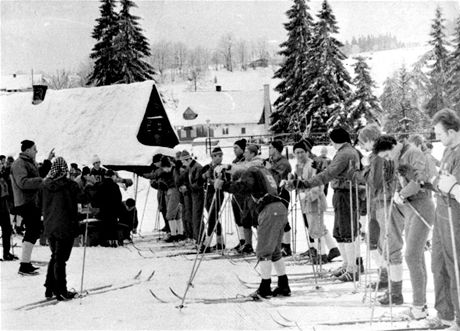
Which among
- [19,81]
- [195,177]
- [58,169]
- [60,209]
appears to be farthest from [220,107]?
[60,209]

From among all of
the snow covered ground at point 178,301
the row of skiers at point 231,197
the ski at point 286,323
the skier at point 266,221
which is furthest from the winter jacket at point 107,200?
the ski at point 286,323

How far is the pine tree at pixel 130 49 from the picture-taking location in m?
34.4

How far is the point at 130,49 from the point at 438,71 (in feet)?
67.6

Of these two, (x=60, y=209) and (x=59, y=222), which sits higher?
(x=60, y=209)

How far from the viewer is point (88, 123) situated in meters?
24.7

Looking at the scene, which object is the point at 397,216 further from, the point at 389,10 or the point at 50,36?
the point at 50,36

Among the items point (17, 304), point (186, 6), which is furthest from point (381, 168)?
point (186, 6)

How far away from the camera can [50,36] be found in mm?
14648

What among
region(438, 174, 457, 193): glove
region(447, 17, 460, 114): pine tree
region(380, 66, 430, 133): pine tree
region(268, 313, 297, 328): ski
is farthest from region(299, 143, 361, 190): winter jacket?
region(380, 66, 430, 133): pine tree

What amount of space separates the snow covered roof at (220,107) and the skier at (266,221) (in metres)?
53.4

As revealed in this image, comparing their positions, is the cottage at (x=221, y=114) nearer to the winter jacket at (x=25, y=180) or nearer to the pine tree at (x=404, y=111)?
the pine tree at (x=404, y=111)

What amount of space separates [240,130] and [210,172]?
50.5m

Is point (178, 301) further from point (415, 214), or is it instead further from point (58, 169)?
point (415, 214)

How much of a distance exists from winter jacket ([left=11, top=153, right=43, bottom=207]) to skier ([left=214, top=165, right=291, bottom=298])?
331 cm
